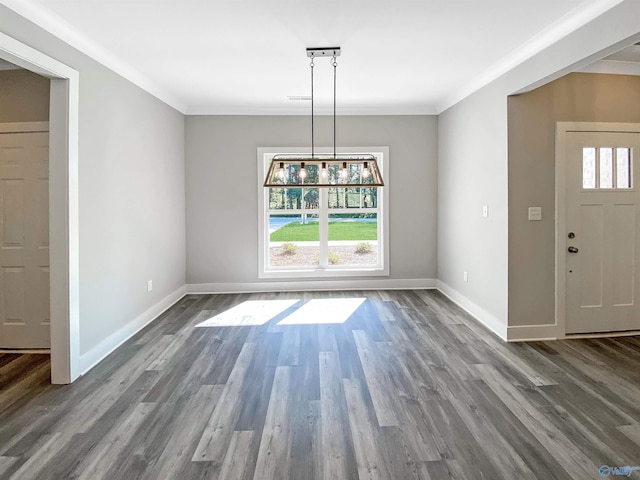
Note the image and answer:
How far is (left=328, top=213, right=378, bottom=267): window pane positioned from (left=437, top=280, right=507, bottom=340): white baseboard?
3.99ft

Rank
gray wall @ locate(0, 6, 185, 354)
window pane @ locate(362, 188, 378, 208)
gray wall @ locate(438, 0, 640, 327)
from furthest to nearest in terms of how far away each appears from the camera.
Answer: window pane @ locate(362, 188, 378, 208) → gray wall @ locate(0, 6, 185, 354) → gray wall @ locate(438, 0, 640, 327)

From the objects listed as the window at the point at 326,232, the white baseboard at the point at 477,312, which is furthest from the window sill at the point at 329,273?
the white baseboard at the point at 477,312

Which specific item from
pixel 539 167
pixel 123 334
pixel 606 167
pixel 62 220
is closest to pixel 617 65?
pixel 606 167

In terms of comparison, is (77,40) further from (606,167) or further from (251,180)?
(606,167)

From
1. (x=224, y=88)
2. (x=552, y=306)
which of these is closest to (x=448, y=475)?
(x=552, y=306)

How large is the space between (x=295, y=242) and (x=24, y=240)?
343 cm

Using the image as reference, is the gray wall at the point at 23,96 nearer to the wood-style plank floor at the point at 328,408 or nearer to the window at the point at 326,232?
the wood-style plank floor at the point at 328,408

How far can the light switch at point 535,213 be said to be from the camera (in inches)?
149

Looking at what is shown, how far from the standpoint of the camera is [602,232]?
3898 millimetres

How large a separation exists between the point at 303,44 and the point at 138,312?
3233mm

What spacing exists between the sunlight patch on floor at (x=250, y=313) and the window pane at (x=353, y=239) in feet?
3.83

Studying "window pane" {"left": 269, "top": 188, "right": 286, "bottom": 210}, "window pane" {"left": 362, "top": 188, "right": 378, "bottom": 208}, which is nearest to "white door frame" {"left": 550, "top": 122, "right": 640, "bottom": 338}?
"window pane" {"left": 362, "top": 188, "right": 378, "bottom": 208}

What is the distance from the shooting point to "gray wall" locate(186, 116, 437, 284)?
5688 millimetres

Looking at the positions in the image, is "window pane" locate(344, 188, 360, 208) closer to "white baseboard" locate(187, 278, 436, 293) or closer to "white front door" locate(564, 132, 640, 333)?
"white baseboard" locate(187, 278, 436, 293)
